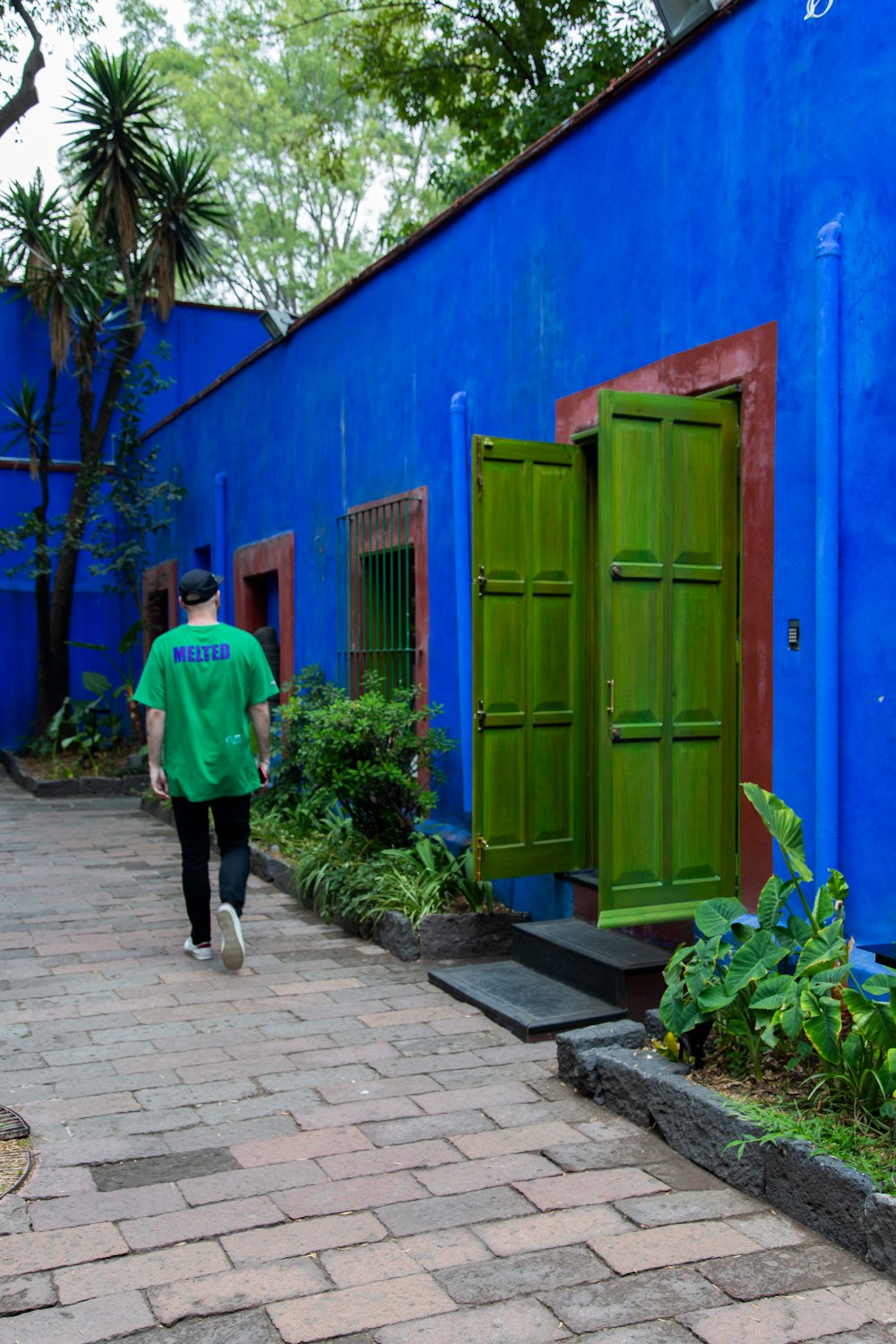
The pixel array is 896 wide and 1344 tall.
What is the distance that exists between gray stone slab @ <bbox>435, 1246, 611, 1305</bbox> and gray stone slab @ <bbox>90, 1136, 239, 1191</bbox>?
886mm

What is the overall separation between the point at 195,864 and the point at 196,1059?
1.33 meters

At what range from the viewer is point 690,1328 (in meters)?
2.75

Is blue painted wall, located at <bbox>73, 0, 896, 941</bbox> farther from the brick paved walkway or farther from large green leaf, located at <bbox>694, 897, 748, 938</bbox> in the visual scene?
the brick paved walkway

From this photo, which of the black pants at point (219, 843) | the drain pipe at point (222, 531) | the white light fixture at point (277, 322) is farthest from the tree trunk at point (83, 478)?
the black pants at point (219, 843)

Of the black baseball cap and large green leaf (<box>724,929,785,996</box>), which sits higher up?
the black baseball cap

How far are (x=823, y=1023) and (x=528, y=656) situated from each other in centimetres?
265

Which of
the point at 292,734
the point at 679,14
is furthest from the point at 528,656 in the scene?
the point at 292,734

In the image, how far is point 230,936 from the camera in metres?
5.57

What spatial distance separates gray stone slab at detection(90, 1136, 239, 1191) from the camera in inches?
138

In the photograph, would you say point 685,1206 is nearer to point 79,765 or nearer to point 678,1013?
point 678,1013

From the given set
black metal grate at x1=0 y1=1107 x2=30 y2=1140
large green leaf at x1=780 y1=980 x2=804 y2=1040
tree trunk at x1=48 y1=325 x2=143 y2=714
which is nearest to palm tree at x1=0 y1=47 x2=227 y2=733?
tree trunk at x1=48 y1=325 x2=143 y2=714

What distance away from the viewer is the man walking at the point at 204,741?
5.63 meters

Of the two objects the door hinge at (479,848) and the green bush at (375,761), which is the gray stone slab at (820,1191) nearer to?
the door hinge at (479,848)

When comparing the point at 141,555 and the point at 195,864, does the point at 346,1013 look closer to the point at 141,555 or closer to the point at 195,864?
the point at 195,864
